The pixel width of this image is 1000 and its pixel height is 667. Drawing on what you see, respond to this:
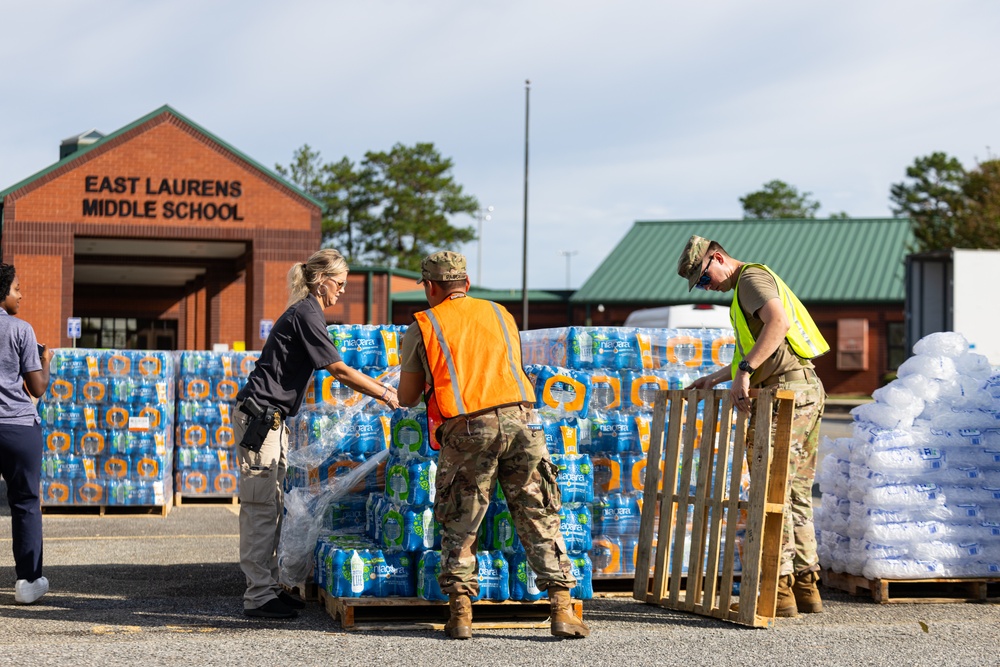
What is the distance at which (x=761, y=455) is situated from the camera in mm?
6949

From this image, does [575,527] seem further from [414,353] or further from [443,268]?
[443,268]

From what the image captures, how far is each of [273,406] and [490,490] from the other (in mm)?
1418

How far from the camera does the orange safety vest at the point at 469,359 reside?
253 inches

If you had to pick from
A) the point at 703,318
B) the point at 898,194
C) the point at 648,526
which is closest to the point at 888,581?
the point at 648,526

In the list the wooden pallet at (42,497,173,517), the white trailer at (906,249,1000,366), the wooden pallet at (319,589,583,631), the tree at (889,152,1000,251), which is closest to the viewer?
the wooden pallet at (319,589,583,631)

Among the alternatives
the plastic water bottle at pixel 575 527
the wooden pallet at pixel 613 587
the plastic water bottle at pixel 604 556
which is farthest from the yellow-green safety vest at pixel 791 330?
the wooden pallet at pixel 613 587

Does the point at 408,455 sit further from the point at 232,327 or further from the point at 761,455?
the point at 232,327

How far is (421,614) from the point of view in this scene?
7.11 m

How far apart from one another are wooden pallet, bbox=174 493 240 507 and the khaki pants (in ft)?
22.6

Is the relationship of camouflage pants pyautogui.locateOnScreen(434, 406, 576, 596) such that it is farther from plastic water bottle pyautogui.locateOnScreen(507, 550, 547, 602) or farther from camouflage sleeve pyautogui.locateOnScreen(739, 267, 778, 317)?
camouflage sleeve pyautogui.locateOnScreen(739, 267, 778, 317)

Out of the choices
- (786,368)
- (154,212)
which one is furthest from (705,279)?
(154,212)

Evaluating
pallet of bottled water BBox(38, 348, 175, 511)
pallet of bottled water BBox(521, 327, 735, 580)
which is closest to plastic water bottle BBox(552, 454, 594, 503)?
pallet of bottled water BBox(521, 327, 735, 580)

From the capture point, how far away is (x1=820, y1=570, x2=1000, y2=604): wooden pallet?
790cm

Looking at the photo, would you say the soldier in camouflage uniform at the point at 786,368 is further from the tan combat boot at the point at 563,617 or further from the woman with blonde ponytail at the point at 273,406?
the woman with blonde ponytail at the point at 273,406
